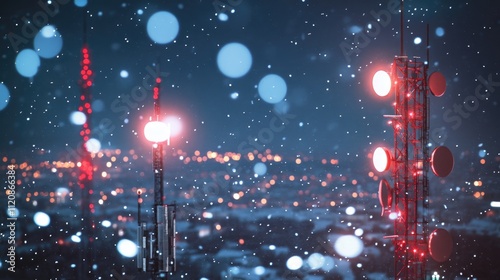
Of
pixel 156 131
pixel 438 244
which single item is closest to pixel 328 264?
pixel 438 244

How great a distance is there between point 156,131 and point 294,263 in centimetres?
1374

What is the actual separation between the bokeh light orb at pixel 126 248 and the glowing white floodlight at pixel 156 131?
13.6 m

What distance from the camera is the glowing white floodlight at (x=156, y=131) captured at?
770 cm

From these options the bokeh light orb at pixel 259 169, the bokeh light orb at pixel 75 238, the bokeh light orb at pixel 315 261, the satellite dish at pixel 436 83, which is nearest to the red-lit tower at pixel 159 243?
the satellite dish at pixel 436 83

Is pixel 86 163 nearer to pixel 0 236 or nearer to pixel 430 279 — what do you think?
pixel 0 236

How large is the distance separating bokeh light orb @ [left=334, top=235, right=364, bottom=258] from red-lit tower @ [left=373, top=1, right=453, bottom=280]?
1333 cm

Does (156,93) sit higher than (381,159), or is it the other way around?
(156,93)

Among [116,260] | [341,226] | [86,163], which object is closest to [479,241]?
[341,226]

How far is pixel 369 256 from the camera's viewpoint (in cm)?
1973

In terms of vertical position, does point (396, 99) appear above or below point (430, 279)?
above

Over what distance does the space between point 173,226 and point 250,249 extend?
50.2ft

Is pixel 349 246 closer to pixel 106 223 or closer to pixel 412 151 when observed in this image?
pixel 106 223

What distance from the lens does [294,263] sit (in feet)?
65.7

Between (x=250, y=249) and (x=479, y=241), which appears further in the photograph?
(x=250, y=249)
